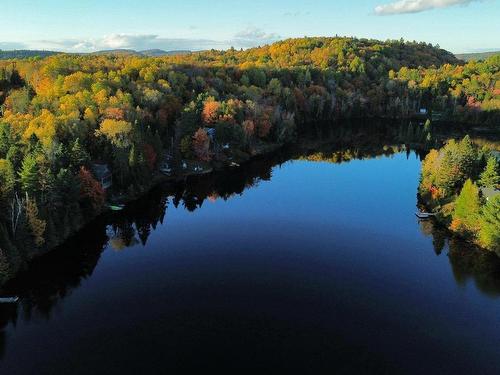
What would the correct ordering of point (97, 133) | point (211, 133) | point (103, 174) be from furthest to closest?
point (211, 133) → point (97, 133) → point (103, 174)

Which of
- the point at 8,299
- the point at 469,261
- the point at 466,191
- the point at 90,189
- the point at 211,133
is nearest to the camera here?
the point at 8,299

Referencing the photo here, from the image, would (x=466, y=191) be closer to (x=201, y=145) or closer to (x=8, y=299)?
(x=201, y=145)

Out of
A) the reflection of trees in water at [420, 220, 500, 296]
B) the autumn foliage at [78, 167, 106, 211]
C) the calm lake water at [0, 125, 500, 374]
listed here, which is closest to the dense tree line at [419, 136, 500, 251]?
the reflection of trees in water at [420, 220, 500, 296]

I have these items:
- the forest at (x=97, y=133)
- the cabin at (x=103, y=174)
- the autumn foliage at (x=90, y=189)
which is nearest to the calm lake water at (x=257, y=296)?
the autumn foliage at (x=90, y=189)

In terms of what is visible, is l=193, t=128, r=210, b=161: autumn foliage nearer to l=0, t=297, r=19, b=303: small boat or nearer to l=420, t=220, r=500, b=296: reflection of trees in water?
l=420, t=220, r=500, b=296: reflection of trees in water

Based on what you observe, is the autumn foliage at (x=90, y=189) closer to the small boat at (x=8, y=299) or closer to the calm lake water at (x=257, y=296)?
the calm lake water at (x=257, y=296)

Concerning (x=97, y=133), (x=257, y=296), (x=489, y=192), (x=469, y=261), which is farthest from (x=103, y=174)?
(x=489, y=192)
